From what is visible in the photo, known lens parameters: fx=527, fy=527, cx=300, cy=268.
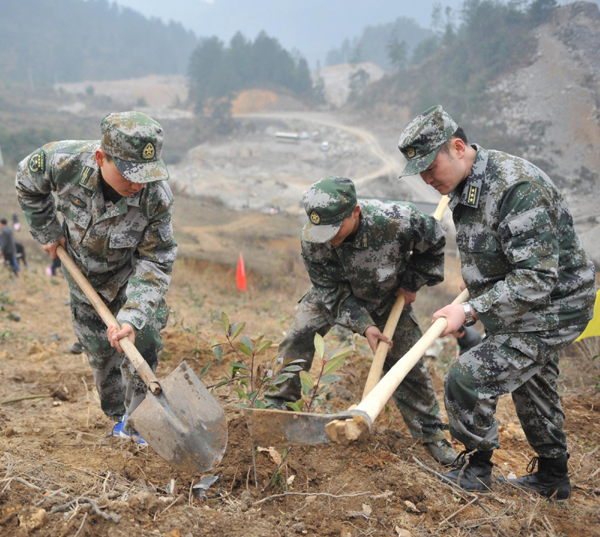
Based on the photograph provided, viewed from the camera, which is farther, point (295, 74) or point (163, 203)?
point (295, 74)

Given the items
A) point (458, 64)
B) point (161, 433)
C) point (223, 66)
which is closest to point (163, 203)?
point (161, 433)

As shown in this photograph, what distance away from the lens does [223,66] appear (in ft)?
177

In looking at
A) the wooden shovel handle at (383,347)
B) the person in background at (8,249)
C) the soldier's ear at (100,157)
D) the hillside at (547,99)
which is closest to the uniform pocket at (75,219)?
the soldier's ear at (100,157)

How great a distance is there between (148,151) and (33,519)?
169cm

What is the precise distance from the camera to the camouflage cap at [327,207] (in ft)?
8.69

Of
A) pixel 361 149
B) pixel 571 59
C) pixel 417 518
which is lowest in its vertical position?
pixel 361 149

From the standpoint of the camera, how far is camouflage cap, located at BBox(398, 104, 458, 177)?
7.88ft

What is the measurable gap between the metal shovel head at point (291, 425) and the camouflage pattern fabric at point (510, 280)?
78cm

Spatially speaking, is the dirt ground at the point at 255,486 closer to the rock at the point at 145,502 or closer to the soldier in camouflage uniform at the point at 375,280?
the rock at the point at 145,502

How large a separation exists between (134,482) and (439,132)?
6.82ft

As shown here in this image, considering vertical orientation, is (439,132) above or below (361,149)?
above

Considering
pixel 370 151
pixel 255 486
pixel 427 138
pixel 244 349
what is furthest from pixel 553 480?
pixel 370 151

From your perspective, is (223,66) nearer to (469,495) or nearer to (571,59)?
(571,59)

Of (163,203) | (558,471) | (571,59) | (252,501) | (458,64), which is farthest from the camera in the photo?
(458,64)
